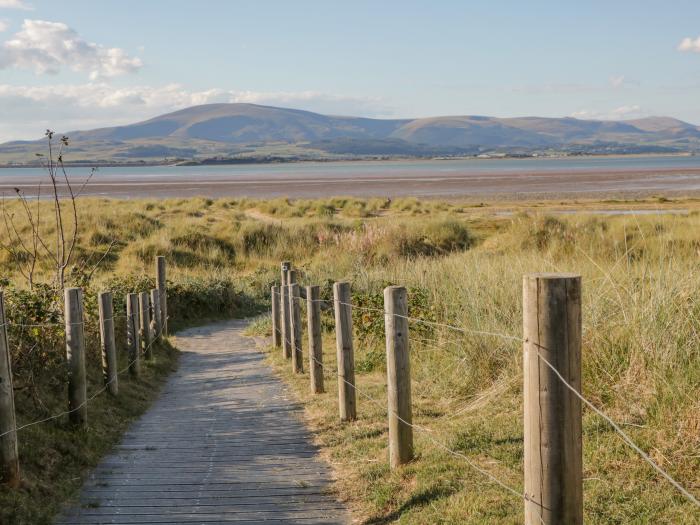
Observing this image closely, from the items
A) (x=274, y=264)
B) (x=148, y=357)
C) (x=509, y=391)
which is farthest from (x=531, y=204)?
(x=509, y=391)

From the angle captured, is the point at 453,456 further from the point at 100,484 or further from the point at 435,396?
the point at 100,484

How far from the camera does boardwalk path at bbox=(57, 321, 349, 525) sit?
5629 mm

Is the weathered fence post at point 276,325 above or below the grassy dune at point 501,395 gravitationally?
below

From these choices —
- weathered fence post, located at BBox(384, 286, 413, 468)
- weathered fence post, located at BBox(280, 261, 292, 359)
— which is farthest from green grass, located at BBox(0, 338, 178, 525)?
weathered fence post, located at BBox(280, 261, 292, 359)

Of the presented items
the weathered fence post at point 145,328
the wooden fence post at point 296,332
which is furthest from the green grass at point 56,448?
the weathered fence post at point 145,328

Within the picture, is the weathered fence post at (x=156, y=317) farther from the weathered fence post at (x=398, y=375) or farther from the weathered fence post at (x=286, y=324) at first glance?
the weathered fence post at (x=398, y=375)

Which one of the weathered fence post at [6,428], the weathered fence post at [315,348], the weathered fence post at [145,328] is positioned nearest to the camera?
the weathered fence post at [6,428]

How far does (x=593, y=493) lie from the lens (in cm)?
515

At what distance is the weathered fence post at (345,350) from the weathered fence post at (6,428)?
2999 mm

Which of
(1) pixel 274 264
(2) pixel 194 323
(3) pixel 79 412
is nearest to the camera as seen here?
(3) pixel 79 412

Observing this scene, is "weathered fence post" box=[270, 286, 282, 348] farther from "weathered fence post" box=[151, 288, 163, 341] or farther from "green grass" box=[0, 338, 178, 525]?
"green grass" box=[0, 338, 178, 525]

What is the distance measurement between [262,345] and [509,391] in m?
8.03

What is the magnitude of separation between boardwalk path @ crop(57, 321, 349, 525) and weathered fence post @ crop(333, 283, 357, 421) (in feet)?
1.65

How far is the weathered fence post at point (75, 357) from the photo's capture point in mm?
7469
